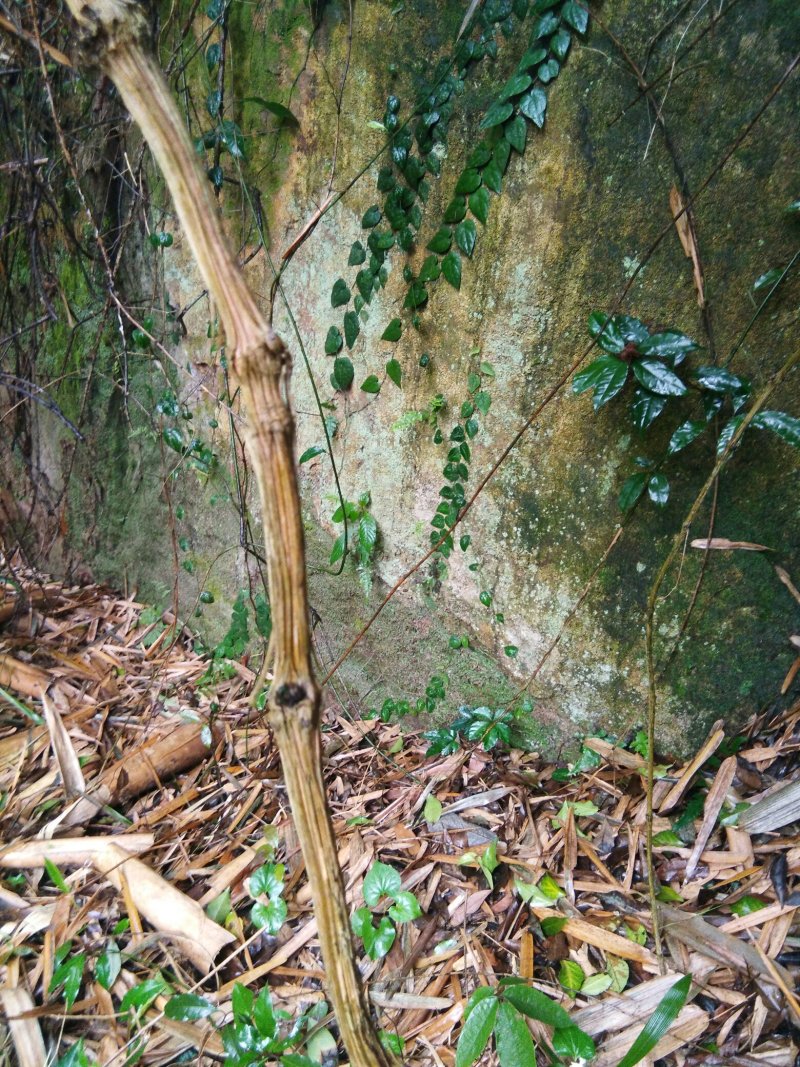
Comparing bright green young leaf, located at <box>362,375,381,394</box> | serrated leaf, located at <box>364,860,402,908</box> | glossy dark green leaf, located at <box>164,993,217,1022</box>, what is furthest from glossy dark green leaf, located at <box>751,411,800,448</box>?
glossy dark green leaf, located at <box>164,993,217,1022</box>

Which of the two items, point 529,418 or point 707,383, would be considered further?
point 529,418

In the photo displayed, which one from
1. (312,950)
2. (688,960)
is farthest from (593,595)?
(312,950)

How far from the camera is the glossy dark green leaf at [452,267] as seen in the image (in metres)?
1.50

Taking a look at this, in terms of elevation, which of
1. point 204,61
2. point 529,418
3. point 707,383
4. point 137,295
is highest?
point 204,61

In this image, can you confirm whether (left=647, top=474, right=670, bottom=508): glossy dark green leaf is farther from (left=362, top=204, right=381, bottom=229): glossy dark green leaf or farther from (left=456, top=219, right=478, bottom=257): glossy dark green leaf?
(left=362, top=204, right=381, bottom=229): glossy dark green leaf

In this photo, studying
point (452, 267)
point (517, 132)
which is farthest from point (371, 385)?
point (517, 132)

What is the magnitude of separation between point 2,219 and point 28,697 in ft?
6.31

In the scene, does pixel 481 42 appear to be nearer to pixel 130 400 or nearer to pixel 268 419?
pixel 268 419

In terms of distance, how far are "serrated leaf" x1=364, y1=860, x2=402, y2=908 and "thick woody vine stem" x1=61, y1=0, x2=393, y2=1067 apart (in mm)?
799

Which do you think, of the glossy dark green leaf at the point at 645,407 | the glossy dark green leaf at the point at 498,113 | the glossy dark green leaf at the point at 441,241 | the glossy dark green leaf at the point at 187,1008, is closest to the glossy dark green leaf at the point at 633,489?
the glossy dark green leaf at the point at 645,407

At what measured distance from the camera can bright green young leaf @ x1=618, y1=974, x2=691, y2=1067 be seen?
1038 mm

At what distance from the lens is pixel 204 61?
1.94 meters

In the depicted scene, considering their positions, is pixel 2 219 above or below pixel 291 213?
above

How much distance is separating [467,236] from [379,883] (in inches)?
55.0
